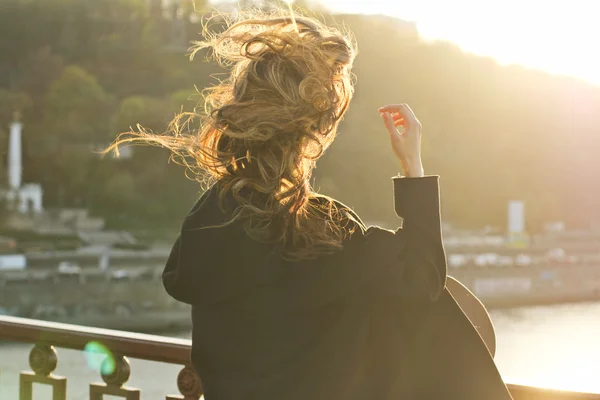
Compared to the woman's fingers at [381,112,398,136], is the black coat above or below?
below

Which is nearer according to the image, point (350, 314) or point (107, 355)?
point (350, 314)

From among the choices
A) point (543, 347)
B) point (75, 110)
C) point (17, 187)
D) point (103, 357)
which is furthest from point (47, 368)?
point (75, 110)

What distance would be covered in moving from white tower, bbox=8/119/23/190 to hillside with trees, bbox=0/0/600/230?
0.51 metres

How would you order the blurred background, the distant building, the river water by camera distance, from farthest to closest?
the distant building, the blurred background, the river water

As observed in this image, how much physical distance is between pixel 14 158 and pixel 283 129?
140 ft

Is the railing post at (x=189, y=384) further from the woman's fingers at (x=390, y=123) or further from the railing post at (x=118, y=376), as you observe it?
the woman's fingers at (x=390, y=123)

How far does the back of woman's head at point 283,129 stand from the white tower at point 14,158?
4216 cm

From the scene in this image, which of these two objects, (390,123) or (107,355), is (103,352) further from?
(390,123)

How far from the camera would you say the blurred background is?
114ft

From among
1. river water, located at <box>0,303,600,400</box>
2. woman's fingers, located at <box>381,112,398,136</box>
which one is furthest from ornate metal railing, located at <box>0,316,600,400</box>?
river water, located at <box>0,303,600,400</box>

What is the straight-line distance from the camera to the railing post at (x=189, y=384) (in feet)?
6.07

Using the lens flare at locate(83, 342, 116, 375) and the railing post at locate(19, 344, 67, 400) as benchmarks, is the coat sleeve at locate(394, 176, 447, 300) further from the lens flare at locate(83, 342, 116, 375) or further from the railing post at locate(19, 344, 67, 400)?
the railing post at locate(19, 344, 67, 400)

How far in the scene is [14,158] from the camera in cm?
4147

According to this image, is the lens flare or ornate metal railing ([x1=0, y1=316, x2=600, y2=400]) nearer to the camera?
ornate metal railing ([x1=0, y1=316, x2=600, y2=400])
